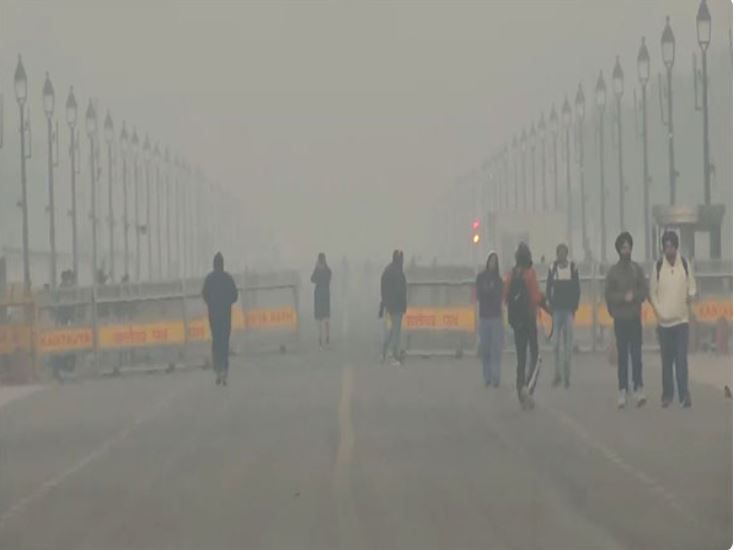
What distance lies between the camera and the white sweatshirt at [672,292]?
1028 cm

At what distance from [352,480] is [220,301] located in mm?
1280

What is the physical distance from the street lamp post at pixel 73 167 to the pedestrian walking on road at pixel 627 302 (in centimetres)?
210

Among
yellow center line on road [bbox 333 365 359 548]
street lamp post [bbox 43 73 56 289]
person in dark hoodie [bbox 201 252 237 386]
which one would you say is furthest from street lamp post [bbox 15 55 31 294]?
yellow center line on road [bbox 333 365 359 548]

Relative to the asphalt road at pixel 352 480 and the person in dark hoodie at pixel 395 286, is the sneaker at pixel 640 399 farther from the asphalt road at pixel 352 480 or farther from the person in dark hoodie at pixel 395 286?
the person in dark hoodie at pixel 395 286

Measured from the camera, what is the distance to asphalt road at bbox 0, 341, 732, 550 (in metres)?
6.84

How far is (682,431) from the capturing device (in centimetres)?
1180

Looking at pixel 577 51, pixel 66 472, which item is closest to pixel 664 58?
pixel 577 51

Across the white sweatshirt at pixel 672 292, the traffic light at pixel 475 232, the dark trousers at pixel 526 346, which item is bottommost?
the dark trousers at pixel 526 346

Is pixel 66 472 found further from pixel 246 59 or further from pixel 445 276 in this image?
pixel 246 59

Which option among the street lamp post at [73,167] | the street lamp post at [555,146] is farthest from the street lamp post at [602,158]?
the street lamp post at [73,167]

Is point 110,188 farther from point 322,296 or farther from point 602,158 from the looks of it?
point 602,158

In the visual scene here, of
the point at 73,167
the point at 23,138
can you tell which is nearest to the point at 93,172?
the point at 73,167

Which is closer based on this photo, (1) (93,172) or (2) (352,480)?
(2) (352,480)

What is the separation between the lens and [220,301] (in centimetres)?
877
